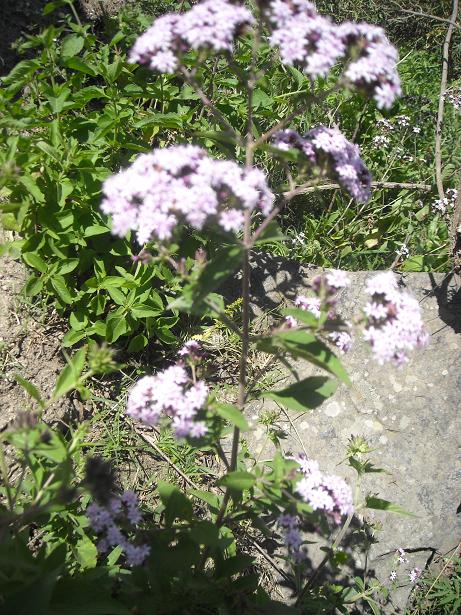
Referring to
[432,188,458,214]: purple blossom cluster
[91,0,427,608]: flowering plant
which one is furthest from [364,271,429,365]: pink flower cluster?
[432,188,458,214]: purple blossom cluster

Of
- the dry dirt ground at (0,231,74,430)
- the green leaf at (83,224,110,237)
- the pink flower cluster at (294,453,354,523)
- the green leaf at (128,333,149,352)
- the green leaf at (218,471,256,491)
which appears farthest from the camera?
the green leaf at (128,333,149,352)

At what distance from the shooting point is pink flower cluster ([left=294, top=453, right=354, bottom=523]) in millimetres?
1973

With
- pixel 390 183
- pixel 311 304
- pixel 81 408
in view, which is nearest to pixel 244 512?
pixel 311 304

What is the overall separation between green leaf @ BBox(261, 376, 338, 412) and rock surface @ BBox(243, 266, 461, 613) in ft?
3.41

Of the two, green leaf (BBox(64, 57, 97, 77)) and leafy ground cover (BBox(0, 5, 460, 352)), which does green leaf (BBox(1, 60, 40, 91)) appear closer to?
leafy ground cover (BBox(0, 5, 460, 352))

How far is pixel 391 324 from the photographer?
177 centimetres

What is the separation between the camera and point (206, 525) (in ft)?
6.07

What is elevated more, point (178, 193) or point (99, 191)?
point (178, 193)

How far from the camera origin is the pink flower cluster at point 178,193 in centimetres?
165

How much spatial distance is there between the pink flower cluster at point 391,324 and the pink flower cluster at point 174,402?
583 mm

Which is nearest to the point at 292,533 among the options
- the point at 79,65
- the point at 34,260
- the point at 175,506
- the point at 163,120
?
the point at 175,506

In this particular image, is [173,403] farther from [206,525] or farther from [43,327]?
[43,327]

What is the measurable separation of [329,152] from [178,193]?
614mm

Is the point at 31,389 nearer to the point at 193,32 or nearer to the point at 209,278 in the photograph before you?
the point at 209,278
